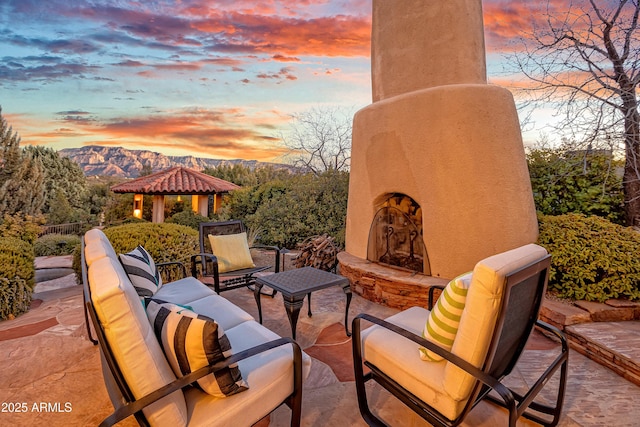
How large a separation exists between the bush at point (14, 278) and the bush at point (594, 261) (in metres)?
6.11

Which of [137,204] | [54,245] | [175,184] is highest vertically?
[175,184]

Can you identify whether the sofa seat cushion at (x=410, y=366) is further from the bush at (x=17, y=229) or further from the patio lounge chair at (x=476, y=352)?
the bush at (x=17, y=229)

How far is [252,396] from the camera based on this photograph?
148cm

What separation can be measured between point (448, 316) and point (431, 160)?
2.34 meters

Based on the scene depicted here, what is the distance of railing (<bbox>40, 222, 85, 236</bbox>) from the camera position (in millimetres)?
12411

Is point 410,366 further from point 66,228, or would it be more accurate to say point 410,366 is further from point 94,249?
point 66,228

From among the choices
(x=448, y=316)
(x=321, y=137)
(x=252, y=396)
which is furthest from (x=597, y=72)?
(x=321, y=137)

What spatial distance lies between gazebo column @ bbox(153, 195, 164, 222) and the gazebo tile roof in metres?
0.49

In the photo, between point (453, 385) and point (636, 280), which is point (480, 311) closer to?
point (453, 385)

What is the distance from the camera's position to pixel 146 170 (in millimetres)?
18844

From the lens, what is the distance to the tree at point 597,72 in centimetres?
404

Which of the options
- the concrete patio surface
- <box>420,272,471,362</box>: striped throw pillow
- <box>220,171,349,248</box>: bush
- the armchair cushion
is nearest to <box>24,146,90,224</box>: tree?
<box>220,171,349,248</box>: bush

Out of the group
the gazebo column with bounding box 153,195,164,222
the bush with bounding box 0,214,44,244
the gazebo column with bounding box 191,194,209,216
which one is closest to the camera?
the bush with bounding box 0,214,44,244

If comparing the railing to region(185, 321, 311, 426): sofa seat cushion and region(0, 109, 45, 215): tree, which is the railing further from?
region(185, 321, 311, 426): sofa seat cushion
